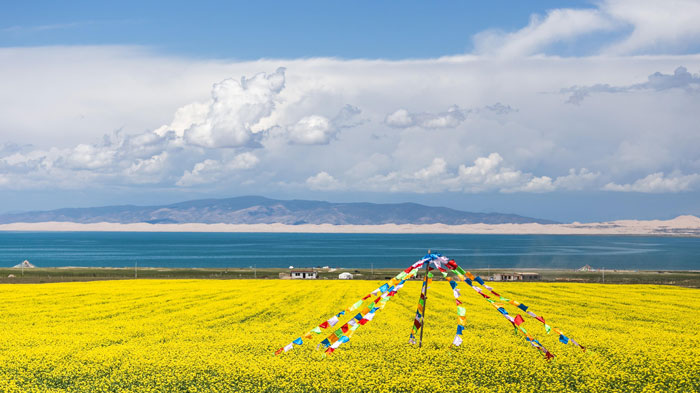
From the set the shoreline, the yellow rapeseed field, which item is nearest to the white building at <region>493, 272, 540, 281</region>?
the shoreline

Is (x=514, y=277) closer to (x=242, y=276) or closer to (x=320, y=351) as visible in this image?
(x=242, y=276)

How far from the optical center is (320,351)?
22891mm

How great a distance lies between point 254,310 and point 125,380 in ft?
54.7

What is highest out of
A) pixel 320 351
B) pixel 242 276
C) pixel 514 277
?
pixel 320 351

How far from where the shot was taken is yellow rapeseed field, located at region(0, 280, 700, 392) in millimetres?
18906

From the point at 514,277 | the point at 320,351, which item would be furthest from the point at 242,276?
the point at 320,351

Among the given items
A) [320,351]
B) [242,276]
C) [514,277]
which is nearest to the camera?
[320,351]

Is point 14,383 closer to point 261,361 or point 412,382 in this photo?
point 261,361

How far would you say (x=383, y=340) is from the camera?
25.1 metres

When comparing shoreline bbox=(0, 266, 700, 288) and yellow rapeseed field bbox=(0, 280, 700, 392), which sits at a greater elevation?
yellow rapeseed field bbox=(0, 280, 700, 392)

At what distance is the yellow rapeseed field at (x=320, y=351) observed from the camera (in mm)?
18906

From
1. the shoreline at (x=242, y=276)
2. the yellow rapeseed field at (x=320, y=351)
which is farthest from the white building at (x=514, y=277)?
the yellow rapeseed field at (x=320, y=351)

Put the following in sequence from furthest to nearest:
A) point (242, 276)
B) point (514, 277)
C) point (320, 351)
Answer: point (242, 276), point (514, 277), point (320, 351)

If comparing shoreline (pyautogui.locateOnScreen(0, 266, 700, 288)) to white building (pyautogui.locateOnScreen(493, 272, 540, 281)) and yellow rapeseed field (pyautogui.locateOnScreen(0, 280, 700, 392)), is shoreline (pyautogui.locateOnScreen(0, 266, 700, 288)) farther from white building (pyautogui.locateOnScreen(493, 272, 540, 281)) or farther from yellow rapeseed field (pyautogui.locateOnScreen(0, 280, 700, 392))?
yellow rapeseed field (pyautogui.locateOnScreen(0, 280, 700, 392))
